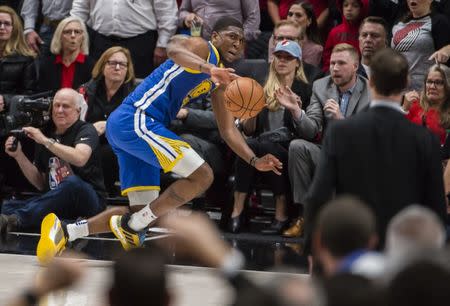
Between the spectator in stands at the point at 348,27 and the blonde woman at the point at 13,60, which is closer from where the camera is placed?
the spectator in stands at the point at 348,27

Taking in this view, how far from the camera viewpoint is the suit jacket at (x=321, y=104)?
9164mm

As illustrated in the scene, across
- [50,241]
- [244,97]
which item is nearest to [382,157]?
[244,97]

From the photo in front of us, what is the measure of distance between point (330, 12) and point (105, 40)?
221 centimetres

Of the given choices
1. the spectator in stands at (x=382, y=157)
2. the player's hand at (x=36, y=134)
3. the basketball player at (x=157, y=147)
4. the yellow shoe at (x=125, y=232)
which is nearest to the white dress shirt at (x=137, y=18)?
the player's hand at (x=36, y=134)

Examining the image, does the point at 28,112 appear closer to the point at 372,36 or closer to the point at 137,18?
the point at 137,18

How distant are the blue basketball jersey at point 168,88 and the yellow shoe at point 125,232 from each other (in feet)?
2.55

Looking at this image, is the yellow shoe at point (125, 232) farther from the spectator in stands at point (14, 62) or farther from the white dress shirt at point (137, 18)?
the white dress shirt at point (137, 18)

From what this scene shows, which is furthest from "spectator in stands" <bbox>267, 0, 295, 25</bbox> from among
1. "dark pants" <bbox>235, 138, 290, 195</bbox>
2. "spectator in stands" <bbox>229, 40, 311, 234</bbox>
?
"dark pants" <bbox>235, 138, 290, 195</bbox>

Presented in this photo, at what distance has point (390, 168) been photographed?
4.94m

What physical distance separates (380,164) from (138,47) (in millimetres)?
6180

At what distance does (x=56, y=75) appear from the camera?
10680 millimetres

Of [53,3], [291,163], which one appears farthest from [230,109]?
[53,3]

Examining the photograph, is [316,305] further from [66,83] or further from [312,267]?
[66,83]

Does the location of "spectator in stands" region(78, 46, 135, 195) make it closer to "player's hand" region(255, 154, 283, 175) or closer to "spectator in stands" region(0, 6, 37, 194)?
"spectator in stands" region(0, 6, 37, 194)
